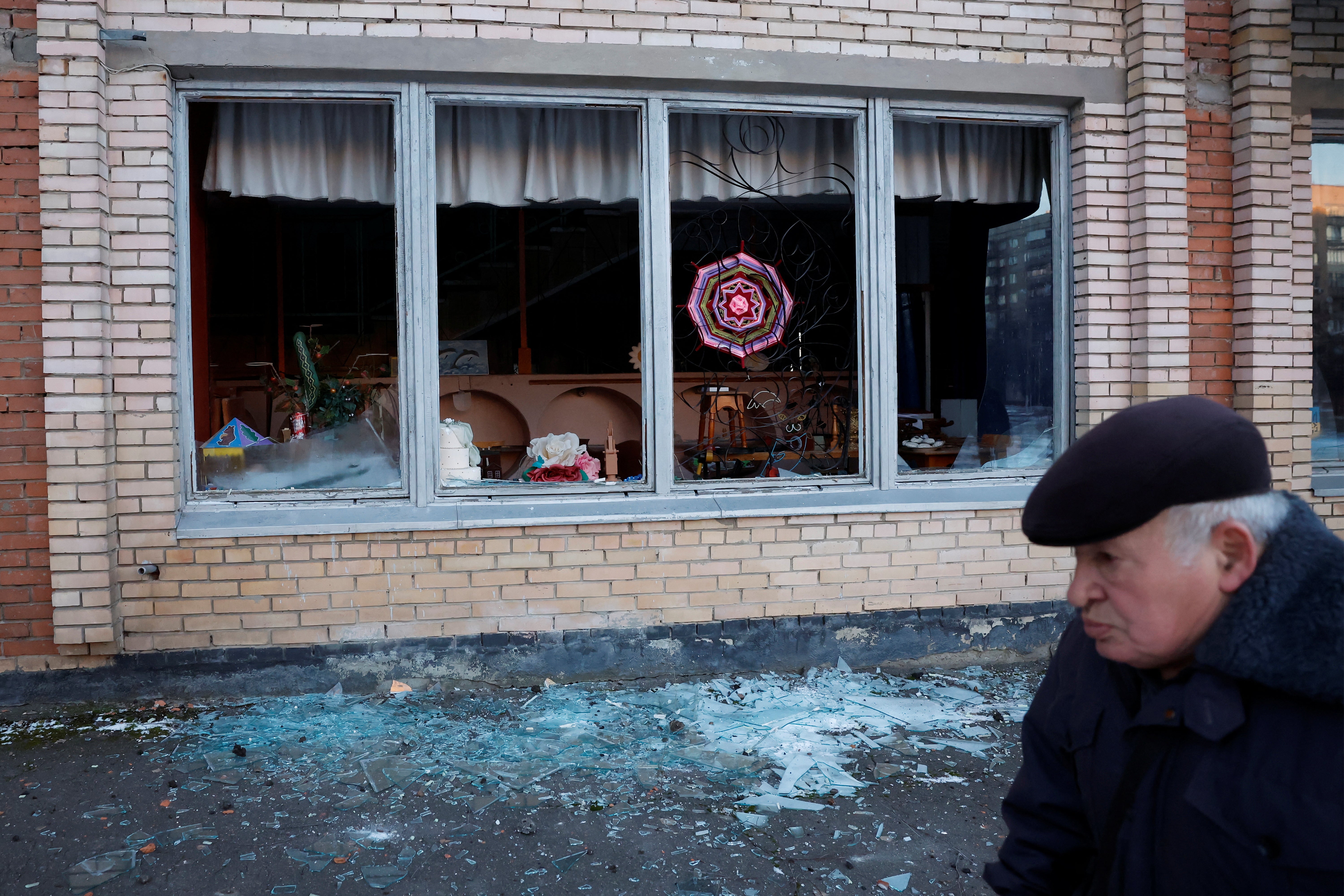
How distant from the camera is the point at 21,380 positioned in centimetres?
432

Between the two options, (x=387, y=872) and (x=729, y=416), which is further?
(x=729, y=416)

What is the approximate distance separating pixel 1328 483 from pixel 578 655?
4200 mm

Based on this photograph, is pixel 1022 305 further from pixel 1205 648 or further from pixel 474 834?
pixel 1205 648

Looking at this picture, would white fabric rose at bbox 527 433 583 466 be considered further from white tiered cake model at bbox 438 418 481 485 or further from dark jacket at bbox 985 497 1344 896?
dark jacket at bbox 985 497 1344 896

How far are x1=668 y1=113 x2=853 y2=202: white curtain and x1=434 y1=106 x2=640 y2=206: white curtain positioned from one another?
0.27 metres

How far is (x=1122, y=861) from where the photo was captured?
1390 millimetres

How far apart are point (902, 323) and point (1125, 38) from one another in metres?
1.82

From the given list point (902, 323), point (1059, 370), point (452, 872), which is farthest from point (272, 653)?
point (1059, 370)

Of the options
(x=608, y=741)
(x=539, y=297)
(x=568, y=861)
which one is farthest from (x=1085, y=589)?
(x=539, y=297)

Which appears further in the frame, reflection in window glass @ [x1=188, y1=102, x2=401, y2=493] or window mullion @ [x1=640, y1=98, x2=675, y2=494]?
window mullion @ [x1=640, y1=98, x2=675, y2=494]

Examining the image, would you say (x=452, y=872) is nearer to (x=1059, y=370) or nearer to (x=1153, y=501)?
(x=1153, y=501)

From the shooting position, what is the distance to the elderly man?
4.02 ft

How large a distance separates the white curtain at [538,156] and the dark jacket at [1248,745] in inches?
161

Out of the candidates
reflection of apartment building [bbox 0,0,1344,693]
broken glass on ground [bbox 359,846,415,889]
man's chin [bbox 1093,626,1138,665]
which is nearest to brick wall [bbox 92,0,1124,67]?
reflection of apartment building [bbox 0,0,1344,693]
